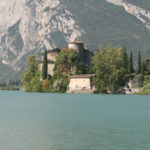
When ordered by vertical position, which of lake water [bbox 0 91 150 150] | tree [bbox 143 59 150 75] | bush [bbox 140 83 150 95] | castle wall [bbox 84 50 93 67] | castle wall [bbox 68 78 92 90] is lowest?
lake water [bbox 0 91 150 150]

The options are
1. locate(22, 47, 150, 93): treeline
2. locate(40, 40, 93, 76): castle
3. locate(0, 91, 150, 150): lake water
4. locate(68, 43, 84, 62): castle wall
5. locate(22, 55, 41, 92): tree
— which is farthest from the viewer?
locate(68, 43, 84, 62): castle wall

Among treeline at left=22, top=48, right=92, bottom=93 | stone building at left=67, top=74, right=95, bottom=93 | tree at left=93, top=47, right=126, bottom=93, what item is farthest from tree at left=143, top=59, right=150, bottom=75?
treeline at left=22, top=48, right=92, bottom=93

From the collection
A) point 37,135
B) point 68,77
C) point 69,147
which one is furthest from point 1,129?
point 68,77

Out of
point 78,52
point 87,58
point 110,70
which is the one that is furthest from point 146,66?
point 87,58

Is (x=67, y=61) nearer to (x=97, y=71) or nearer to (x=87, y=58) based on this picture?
(x=87, y=58)

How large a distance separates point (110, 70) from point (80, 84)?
49.3 ft

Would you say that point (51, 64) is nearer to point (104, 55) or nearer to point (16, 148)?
point (104, 55)

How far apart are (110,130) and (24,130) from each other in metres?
6.73

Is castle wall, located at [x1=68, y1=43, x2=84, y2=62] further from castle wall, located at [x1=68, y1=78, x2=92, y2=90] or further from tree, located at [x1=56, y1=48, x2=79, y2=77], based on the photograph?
castle wall, located at [x1=68, y1=78, x2=92, y2=90]

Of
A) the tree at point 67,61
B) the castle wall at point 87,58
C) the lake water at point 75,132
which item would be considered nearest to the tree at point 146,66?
the tree at point 67,61

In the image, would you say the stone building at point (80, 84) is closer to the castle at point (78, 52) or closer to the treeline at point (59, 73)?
the treeline at point (59, 73)

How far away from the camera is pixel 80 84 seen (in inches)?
5271

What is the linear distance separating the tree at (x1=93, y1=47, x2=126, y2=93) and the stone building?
6.38 m

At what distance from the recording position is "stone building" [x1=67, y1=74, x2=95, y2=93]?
13139cm
